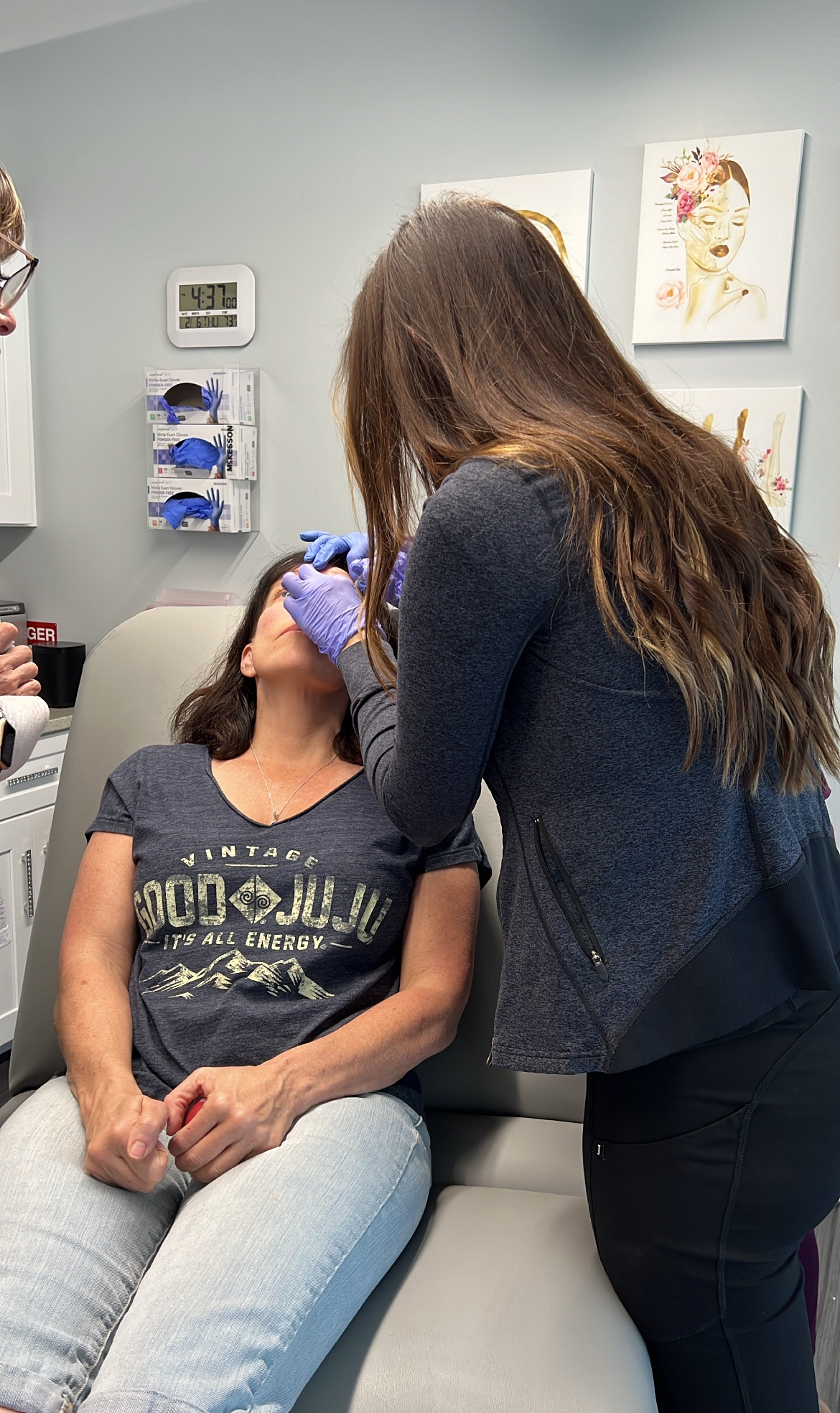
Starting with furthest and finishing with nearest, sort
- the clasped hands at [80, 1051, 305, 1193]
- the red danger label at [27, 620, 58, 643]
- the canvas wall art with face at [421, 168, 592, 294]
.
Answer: the red danger label at [27, 620, 58, 643] → the canvas wall art with face at [421, 168, 592, 294] → the clasped hands at [80, 1051, 305, 1193]

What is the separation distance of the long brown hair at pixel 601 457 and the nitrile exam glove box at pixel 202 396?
171 centimetres

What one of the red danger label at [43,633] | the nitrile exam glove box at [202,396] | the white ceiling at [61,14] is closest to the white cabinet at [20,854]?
the red danger label at [43,633]

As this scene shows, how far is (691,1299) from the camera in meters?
0.89

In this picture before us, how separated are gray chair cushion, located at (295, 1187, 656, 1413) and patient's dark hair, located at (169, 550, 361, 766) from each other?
2.10 feet

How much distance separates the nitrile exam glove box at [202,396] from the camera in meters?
2.55

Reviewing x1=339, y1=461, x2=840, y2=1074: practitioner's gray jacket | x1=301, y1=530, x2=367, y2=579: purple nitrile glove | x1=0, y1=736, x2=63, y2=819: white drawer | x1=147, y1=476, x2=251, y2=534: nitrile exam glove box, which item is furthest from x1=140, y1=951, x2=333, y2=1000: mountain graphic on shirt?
x1=147, y1=476, x2=251, y2=534: nitrile exam glove box

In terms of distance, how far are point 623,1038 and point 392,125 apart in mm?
2249

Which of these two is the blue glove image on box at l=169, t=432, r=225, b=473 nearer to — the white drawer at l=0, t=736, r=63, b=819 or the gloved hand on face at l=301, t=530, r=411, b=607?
the white drawer at l=0, t=736, r=63, b=819

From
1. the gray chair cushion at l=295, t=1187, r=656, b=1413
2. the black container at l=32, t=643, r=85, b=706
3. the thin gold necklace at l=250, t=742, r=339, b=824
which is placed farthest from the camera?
the black container at l=32, t=643, r=85, b=706

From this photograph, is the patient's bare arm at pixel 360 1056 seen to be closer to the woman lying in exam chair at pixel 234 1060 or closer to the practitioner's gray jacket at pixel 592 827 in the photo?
the woman lying in exam chair at pixel 234 1060

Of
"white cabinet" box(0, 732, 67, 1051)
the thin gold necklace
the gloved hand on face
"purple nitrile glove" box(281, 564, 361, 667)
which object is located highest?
the gloved hand on face

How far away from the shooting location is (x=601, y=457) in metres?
0.77

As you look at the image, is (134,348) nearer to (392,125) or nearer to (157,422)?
(157,422)

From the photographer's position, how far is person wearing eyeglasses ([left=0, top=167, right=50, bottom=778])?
121 cm
